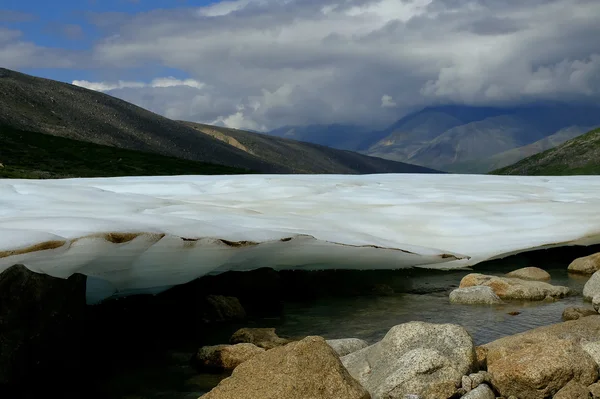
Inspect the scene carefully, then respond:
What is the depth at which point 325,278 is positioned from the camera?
686 inches

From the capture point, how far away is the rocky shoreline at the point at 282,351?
7.95 m

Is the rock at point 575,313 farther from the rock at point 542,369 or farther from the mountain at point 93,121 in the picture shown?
the mountain at point 93,121

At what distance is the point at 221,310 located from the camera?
1403cm

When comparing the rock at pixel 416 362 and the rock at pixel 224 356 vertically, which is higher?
the rock at pixel 416 362

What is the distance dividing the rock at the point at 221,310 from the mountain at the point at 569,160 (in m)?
161

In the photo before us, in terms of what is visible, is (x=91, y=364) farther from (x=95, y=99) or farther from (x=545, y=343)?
(x=95, y=99)

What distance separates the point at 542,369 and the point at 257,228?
18.6 feet

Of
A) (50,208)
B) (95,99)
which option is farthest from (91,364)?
(95,99)

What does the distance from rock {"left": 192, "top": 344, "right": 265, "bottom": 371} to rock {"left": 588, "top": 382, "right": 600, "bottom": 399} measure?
4681 mm

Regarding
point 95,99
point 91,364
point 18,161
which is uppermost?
point 95,99

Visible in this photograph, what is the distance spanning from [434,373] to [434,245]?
22.1 ft

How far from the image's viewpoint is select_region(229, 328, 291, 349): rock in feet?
36.8

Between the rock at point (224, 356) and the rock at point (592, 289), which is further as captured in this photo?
the rock at point (592, 289)

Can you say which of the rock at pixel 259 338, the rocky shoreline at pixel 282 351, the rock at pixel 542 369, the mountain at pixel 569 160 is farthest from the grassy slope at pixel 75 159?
the mountain at pixel 569 160
